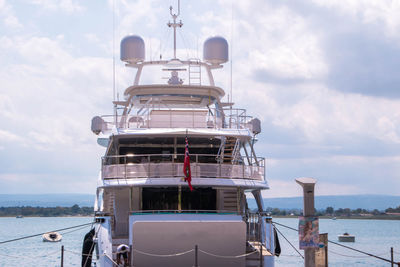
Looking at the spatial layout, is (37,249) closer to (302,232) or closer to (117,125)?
(117,125)

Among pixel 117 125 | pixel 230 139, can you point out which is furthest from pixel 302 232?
pixel 117 125

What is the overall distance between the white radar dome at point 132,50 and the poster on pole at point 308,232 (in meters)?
15.9

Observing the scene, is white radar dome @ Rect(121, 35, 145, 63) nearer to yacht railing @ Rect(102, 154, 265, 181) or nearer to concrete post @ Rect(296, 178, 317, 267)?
yacht railing @ Rect(102, 154, 265, 181)

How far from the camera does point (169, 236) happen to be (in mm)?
21484

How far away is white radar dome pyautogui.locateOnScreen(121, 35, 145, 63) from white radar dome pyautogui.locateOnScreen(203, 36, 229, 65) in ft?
10.1

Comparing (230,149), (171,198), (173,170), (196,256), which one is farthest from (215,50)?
(196,256)

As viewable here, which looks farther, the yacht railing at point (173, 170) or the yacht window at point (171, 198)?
the yacht window at point (171, 198)

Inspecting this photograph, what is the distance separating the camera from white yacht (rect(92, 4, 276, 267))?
21641 mm

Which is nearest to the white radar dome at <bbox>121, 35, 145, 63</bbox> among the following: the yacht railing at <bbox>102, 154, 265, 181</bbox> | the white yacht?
the white yacht

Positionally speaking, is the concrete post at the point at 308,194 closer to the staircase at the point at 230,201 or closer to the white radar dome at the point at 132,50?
the staircase at the point at 230,201

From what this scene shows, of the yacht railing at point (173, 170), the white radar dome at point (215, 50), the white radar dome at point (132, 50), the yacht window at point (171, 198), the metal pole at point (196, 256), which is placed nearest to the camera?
the metal pole at point (196, 256)

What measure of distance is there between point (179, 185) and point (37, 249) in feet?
159

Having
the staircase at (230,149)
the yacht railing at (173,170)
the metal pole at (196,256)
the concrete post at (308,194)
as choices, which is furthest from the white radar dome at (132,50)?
the concrete post at (308,194)

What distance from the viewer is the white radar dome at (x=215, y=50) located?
3353 centimetres
